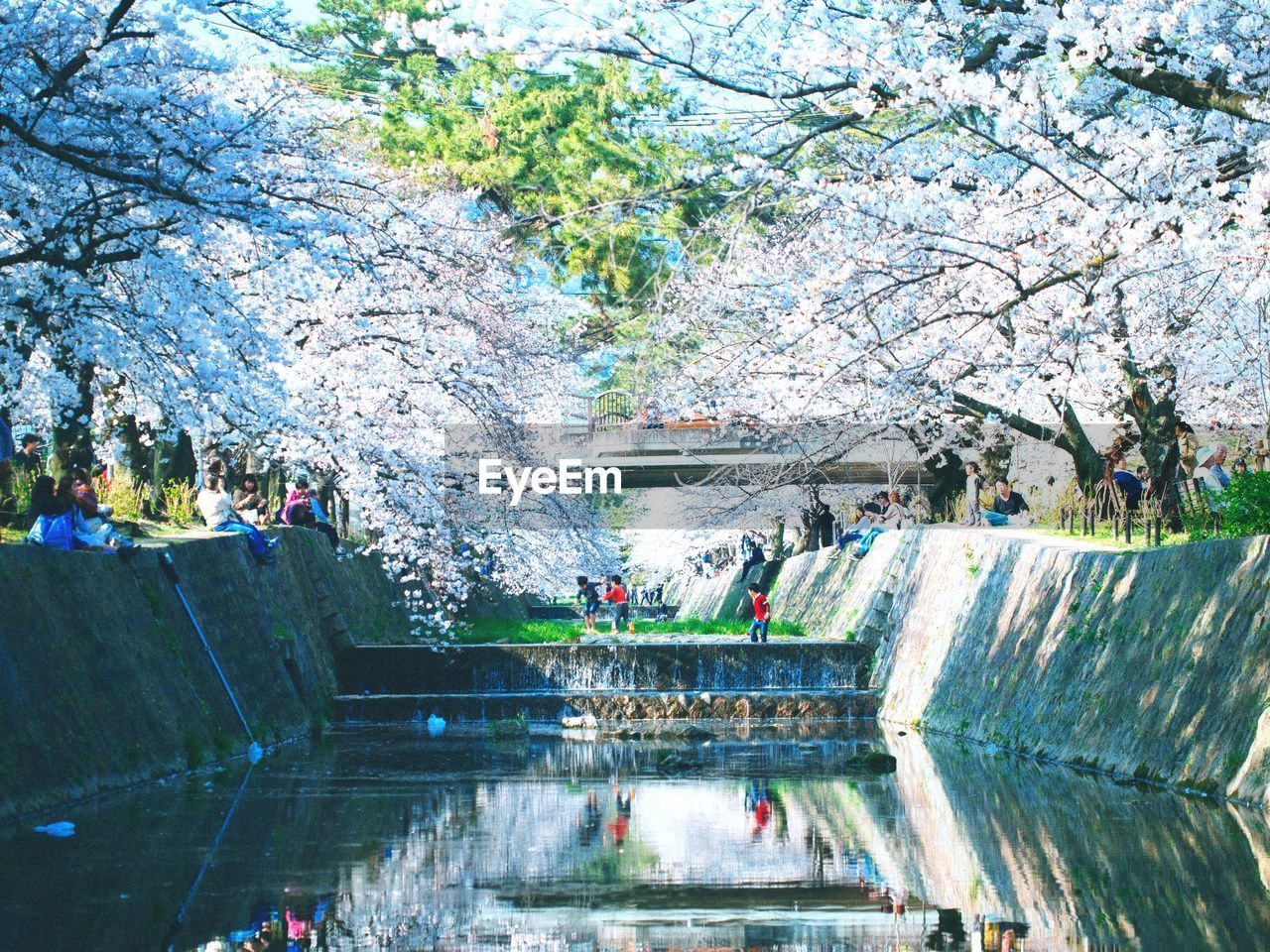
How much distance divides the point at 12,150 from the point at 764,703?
15986 millimetres

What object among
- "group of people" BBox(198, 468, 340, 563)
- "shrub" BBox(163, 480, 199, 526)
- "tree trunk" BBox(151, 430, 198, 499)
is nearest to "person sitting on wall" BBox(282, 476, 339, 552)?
"group of people" BBox(198, 468, 340, 563)

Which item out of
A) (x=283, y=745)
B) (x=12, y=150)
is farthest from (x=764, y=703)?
(x=12, y=150)

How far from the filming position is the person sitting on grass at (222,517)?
22125 mm

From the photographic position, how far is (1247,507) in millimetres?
14562

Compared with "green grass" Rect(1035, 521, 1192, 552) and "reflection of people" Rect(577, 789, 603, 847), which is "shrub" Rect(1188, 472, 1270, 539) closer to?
"green grass" Rect(1035, 521, 1192, 552)

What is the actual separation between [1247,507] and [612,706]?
13.6 m

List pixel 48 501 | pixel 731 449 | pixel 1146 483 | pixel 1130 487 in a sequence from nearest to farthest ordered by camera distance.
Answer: pixel 48 501, pixel 1130 487, pixel 1146 483, pixel 731 449

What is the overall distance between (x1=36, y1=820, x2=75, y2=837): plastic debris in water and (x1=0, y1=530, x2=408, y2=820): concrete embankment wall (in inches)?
14.4

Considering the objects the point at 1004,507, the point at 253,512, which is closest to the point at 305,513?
the point at 253,512

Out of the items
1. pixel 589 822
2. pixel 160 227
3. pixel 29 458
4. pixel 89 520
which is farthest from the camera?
pixel 29 458

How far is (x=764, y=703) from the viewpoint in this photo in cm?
2639

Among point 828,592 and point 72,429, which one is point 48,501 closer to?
point 72,429

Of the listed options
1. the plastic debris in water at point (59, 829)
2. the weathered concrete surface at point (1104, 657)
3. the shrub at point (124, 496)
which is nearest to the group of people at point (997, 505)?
the weathered concrete surface at point (1104, 657)

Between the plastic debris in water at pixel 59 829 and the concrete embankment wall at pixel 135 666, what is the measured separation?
0.37 meters
